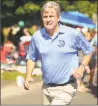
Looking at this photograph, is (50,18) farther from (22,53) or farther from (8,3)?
(8,3)

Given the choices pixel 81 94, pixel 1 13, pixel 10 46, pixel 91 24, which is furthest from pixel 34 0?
pixel 81 94

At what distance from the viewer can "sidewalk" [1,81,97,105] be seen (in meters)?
9.34

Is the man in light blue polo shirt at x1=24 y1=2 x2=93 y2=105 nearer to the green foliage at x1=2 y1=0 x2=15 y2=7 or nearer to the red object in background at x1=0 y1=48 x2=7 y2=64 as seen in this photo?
the red object in background at x1=0 y1=48 x2=7 y2=64

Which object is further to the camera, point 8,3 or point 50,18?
point 8,3

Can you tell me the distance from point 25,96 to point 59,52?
208 inches

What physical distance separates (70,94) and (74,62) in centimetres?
37

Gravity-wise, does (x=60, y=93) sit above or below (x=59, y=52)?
below

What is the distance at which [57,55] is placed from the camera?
15.8ft

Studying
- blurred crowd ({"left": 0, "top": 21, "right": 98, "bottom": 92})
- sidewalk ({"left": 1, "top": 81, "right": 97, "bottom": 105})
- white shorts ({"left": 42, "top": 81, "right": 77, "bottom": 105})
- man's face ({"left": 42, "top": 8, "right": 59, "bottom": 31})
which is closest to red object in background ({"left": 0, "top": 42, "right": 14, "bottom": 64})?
blurred crowd ({"left": 0, "top": 21, "right": 98, "bottom": 92})

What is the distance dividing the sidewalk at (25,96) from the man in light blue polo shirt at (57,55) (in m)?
4.17

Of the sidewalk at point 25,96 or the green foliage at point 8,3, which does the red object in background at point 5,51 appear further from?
the green foliage at point 8,3

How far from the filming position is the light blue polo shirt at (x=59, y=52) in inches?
189

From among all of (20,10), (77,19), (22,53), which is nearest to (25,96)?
(22,53)

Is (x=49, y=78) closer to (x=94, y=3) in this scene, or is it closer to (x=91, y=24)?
(x=91, y=24)
